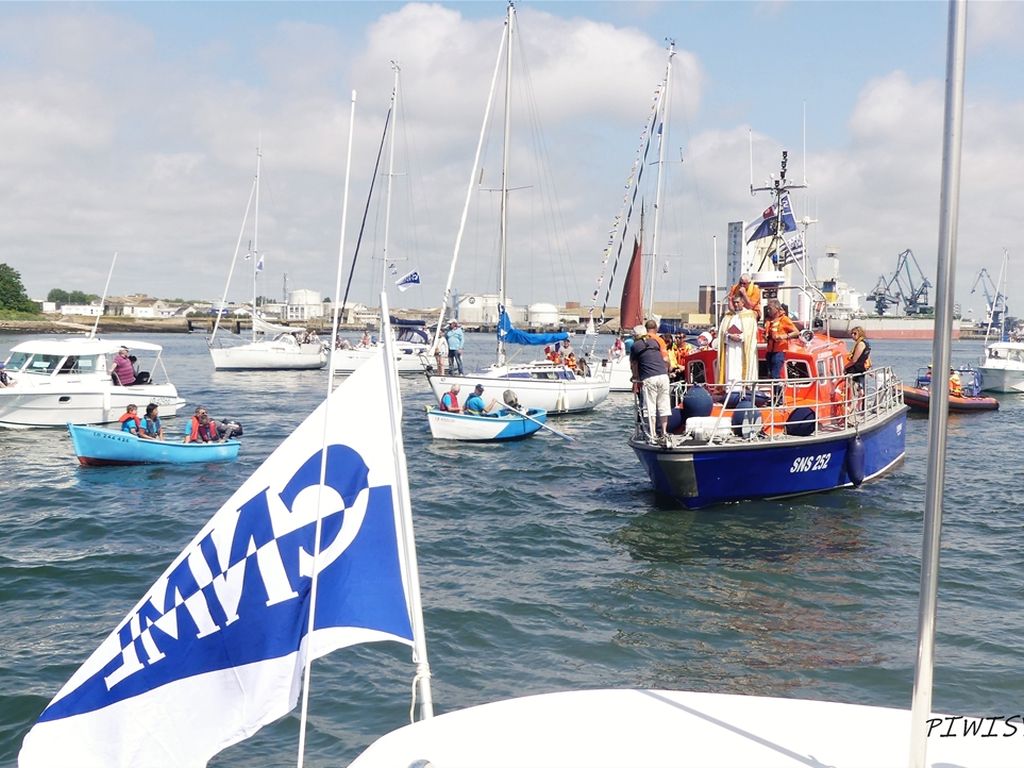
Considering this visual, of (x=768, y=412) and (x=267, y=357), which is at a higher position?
(x=768, y=412)

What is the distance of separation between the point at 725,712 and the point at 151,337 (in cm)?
12343

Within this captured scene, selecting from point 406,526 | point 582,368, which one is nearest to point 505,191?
point 582,368

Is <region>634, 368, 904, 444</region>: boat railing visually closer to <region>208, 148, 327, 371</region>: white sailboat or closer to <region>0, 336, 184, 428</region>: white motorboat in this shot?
<region>0, 336, 184, 428</region>: white motorboat

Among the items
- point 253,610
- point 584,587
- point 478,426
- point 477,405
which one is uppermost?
point 253,610

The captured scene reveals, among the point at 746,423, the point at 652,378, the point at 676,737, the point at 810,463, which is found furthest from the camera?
the point at 810,463

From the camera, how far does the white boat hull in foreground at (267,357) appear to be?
54312 mm

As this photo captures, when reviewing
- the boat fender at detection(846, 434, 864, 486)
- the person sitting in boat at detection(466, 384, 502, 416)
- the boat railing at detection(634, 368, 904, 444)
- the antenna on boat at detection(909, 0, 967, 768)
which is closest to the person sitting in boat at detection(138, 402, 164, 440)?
the person sitting in boat at detection(466, 384, 502, 416)

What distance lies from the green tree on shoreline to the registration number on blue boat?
448 ft

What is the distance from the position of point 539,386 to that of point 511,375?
112 centimetres

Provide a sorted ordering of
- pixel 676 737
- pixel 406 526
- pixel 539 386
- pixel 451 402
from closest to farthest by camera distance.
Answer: pixel 676 737 < pixel 406 526 < pixel 451 402 < pixel 539 386

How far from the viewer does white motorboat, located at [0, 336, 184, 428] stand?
90.8ft

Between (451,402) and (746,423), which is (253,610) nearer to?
(746,423)

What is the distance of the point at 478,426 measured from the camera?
26.3 m

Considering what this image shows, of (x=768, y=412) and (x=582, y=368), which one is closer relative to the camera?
(x=768, y=412)
